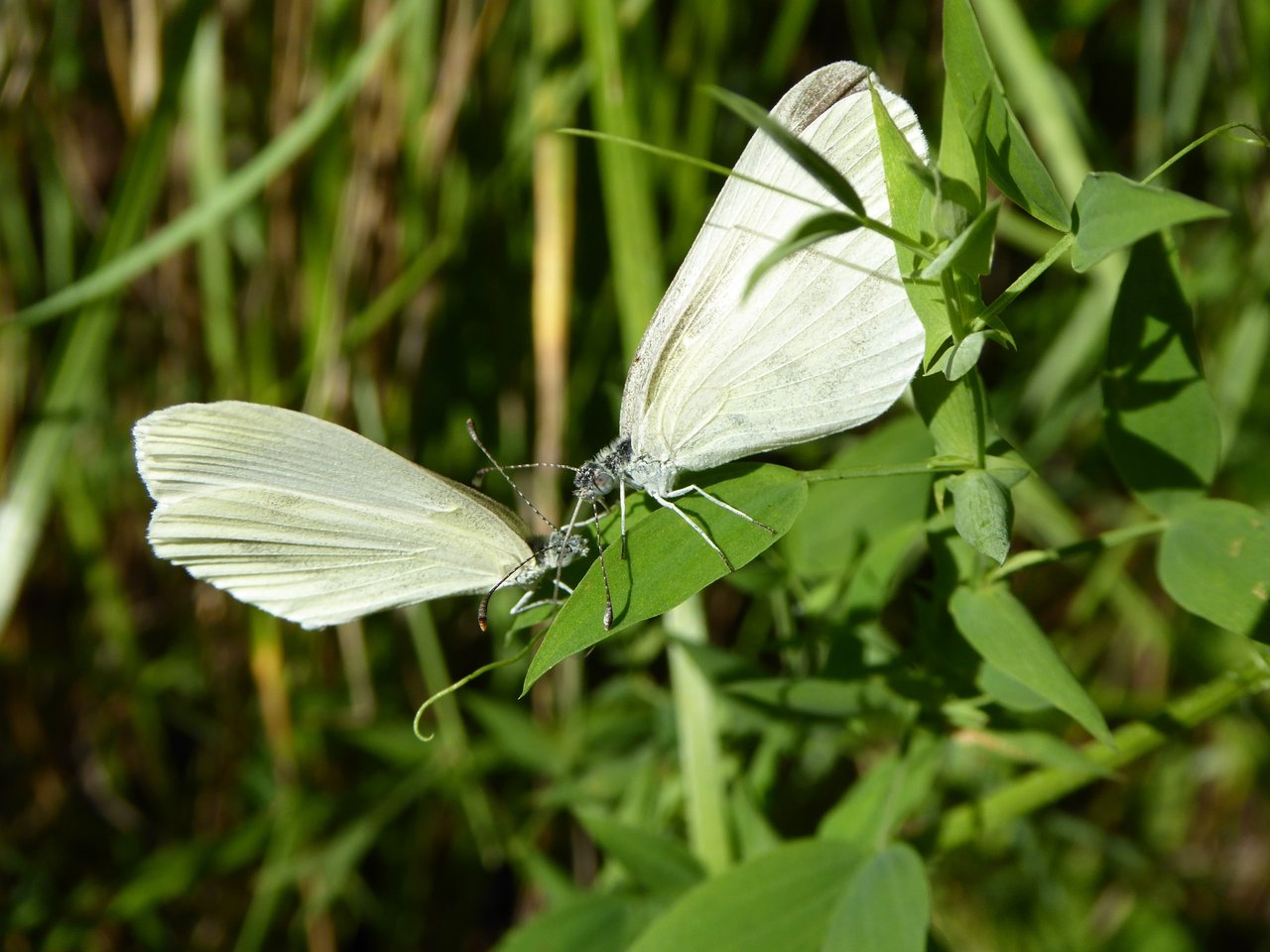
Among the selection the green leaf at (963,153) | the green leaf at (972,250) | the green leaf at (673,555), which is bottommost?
the green leaf at (673,555)

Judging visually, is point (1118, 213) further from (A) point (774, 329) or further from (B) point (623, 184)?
(B) point (623, 184)

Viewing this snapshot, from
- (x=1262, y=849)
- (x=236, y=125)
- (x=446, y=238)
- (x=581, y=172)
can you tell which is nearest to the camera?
(x=446, y=238)

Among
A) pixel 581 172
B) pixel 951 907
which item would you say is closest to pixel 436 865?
pixel 951 907

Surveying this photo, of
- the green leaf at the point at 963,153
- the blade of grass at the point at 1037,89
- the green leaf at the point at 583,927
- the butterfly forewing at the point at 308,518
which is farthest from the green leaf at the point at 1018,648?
the blade of grass at the point at 1037,89

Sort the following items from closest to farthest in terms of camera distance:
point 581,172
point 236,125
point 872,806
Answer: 1. point 872,806
2. point 581,172
3. point 236,125

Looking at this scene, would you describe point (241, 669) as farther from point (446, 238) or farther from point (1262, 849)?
point (1262, 849)

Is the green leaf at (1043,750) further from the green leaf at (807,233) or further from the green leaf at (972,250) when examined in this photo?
the green leaf at (807,233)

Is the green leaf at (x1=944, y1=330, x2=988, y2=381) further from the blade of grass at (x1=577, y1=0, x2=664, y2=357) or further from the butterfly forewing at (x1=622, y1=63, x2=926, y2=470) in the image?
the blade of grass at (x1=577, y1=0, x2=664, y2=357)
